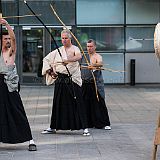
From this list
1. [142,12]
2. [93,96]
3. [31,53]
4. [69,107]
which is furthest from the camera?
[142,12]

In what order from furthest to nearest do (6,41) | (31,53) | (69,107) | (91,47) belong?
(31,53) < (91,47) < (69,107) < (6,41)

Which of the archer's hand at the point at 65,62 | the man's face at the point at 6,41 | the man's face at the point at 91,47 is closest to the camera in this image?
the man's face at the point at 6,41

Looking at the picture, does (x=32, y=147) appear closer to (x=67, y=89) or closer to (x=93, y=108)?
(x=67, y=89)

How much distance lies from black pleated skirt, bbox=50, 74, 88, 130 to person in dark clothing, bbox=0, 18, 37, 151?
1.70m

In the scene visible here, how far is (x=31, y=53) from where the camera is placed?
21.4 metres

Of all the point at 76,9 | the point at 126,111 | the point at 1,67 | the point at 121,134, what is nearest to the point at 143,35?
the point at 76,9

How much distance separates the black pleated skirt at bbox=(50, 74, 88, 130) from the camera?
953 cm

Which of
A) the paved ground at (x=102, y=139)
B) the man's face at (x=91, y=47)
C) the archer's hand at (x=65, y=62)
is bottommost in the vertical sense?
the paved ground at (x=102, y=139)

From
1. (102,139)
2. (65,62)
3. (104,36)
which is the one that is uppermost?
(104,36)

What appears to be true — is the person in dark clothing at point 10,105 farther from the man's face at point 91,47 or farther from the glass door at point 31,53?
the glass door at point 31,53

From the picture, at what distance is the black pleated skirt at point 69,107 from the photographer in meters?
9.53

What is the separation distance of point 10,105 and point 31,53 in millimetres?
13566

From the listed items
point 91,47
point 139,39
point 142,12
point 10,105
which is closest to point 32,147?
point 10,105

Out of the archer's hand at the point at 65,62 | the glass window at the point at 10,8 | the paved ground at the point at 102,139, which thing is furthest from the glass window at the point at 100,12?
the archer's hand at the point at 65,62
